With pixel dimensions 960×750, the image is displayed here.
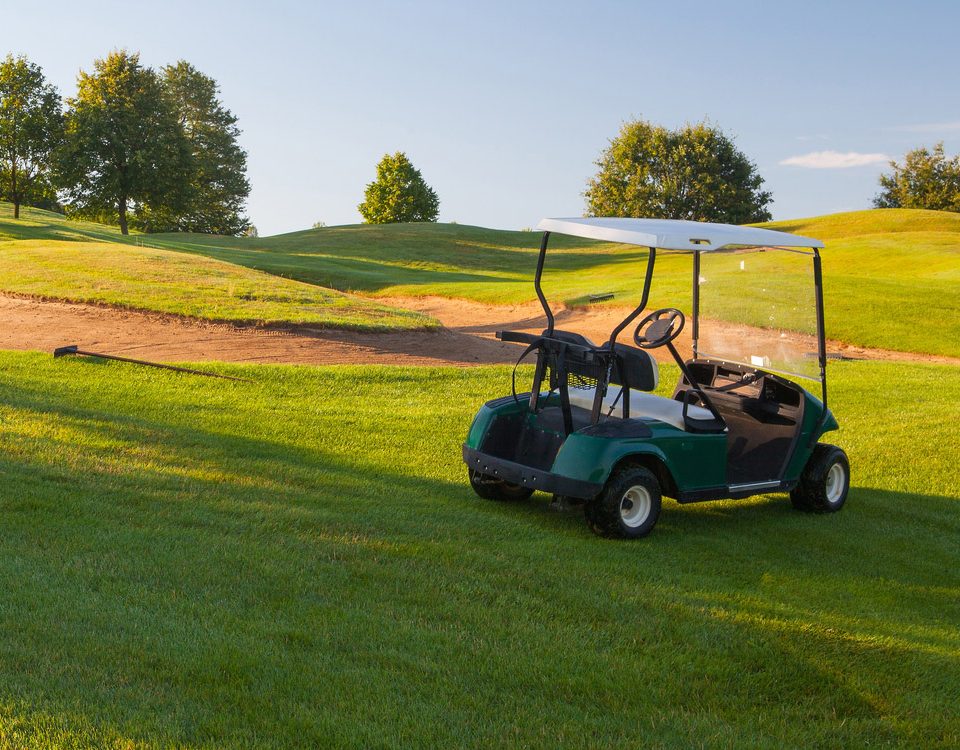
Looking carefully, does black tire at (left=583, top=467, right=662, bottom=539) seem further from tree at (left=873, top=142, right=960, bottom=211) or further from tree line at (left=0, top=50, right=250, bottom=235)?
tree at (left=873, top=142, right=960, bottom=211)

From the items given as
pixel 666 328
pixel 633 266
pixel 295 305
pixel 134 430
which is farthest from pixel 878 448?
pixel 633 266

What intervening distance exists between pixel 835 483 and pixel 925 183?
73.0m

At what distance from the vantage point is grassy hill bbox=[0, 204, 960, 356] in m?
21.3

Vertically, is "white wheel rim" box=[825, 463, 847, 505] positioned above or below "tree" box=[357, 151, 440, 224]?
below

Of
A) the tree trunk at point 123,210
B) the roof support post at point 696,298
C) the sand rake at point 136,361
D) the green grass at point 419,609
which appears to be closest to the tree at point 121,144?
the tree trunk at point 123,210

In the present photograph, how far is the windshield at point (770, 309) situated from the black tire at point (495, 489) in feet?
6.64

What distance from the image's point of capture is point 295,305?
681 inches

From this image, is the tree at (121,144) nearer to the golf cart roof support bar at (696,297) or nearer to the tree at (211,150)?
the tree at (211,150)

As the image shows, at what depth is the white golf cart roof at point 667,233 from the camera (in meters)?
6.13

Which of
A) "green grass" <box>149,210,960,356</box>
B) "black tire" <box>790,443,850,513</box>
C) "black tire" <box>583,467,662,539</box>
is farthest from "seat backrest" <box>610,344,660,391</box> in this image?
"black tire" <box>790,443,850,513</box>

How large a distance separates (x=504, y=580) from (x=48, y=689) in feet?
7.75

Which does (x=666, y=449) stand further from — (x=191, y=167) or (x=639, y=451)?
(x=191, y=167)

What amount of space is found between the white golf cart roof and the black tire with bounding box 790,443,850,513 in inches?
66.0

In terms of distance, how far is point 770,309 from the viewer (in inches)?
295
